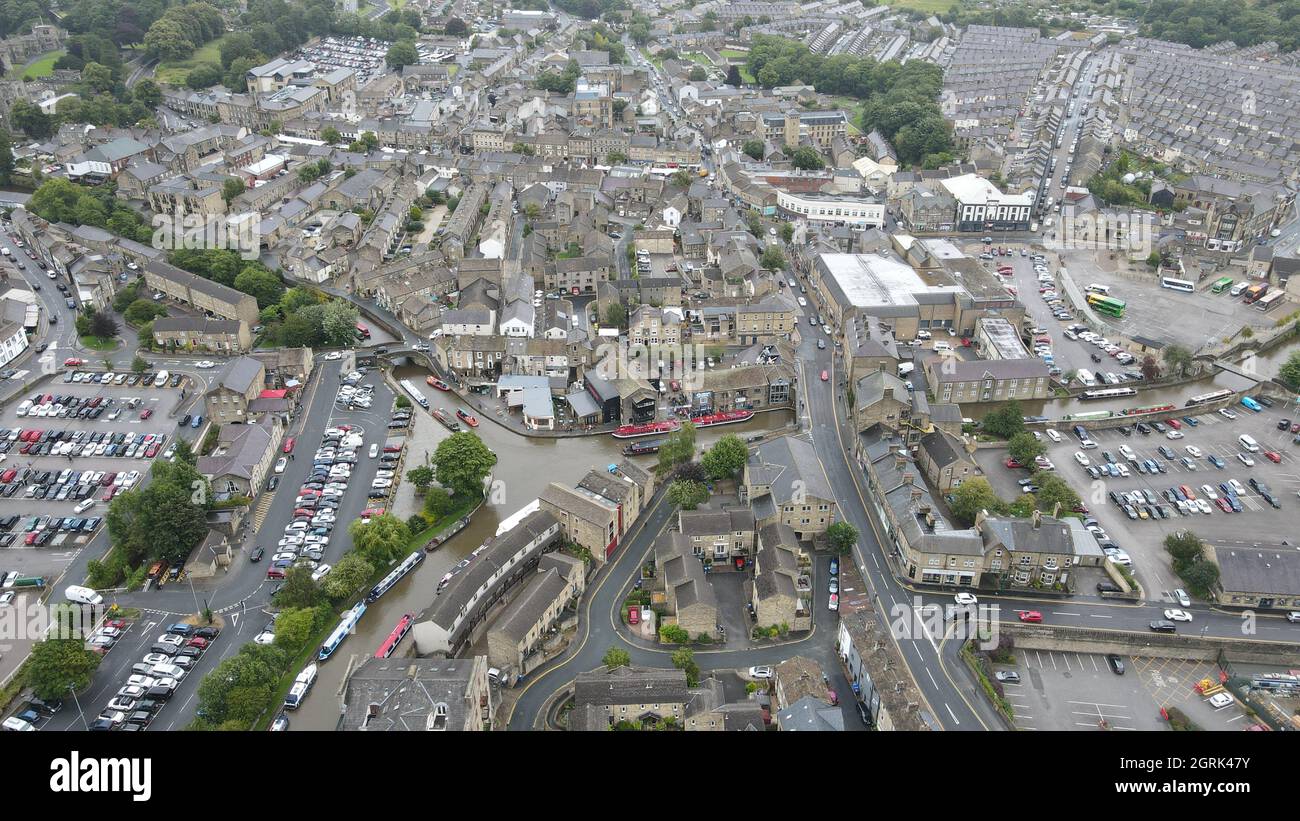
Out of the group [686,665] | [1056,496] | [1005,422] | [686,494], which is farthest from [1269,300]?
[686,665]

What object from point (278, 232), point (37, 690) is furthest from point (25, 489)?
point (278, 232)

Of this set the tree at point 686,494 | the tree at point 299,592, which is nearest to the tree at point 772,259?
the tree at point 686,494

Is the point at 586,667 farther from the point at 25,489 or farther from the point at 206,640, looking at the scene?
the point at 25,489

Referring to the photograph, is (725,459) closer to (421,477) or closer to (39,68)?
(421,477)

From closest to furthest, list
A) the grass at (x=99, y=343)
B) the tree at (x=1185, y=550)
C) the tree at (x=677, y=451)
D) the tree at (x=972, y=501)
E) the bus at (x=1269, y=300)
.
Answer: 1. the tree at (x=1185, y=550)
2. the tree at (x=972, y=501)
3. the tree at (x=677, y=451)
4. the grass at (x=99, y=343)
5. the bus at (x=1269, y=300)

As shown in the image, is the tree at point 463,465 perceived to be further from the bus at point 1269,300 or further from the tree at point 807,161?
the tree at point 807,161

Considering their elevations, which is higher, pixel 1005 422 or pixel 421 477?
pixel 1005 422

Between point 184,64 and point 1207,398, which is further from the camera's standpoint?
point 184,64
